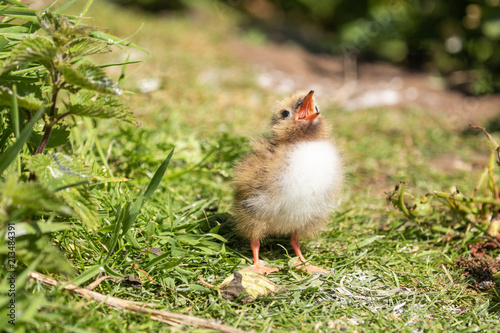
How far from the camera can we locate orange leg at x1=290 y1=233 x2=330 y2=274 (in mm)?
2501

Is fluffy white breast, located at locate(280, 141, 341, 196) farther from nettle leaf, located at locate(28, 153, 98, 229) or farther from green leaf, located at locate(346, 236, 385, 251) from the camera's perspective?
nettle leaf, located at locate(28, 153, 98, 229)

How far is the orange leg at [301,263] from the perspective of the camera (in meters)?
2.50

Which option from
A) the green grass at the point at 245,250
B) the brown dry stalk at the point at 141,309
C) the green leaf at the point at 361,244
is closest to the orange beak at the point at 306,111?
the green grass at the point at 245,250

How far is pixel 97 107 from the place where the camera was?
201cm

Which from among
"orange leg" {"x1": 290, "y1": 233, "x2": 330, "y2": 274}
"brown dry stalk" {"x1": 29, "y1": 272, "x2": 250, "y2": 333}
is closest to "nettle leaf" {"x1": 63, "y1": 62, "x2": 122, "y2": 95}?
"brown dry stalk" {"x1": 29, "y1": 272, "x2": 250, "y2": 333}

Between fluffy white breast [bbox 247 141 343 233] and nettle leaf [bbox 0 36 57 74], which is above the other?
nettle leaf [bbox 0 36 57 74]

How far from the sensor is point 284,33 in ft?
32.7

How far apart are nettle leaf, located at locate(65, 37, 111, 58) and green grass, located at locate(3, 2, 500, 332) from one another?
2.75 ft

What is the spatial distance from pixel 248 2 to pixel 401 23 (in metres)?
5.05

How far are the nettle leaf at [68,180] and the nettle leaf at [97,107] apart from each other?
217 millimetres

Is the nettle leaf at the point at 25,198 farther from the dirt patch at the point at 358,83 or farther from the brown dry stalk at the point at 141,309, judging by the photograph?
the dirt patch at the point at 358,83

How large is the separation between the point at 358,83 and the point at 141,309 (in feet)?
20.2

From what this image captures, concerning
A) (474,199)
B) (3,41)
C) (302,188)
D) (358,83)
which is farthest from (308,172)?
(358,83)

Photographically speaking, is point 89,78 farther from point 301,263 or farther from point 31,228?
point 301,263
